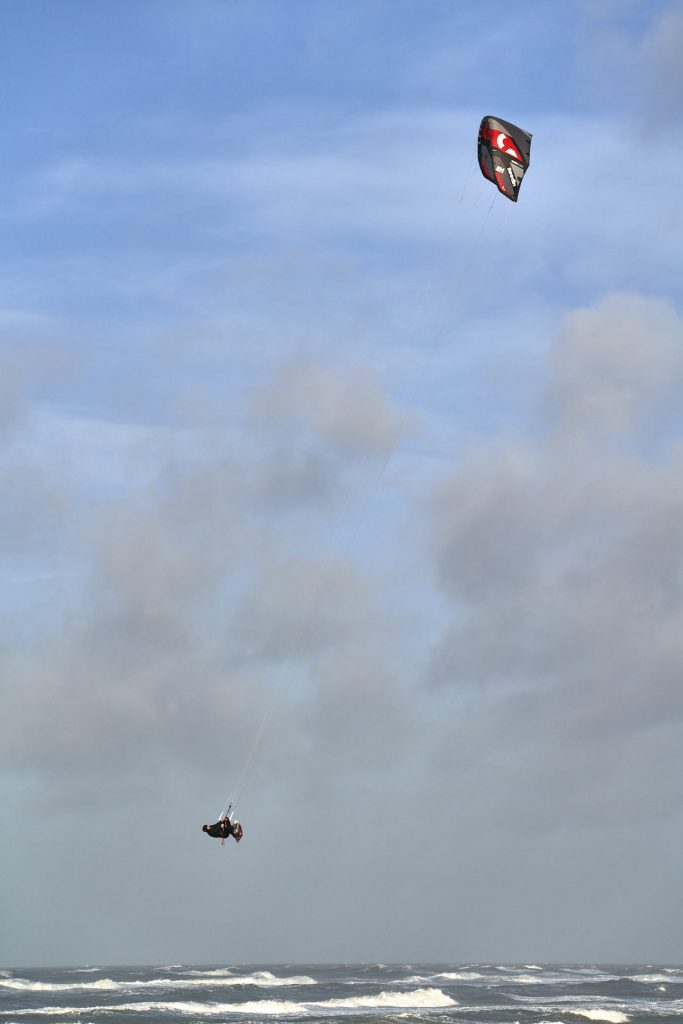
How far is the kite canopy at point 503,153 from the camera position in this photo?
2886cm

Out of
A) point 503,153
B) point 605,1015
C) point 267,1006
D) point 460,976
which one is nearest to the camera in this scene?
point 503,153

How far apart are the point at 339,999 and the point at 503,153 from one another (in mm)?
56806

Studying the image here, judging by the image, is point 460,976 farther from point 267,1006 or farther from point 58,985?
point 267,1006

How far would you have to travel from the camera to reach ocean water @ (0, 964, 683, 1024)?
5572 centimetres

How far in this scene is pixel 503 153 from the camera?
95.7ft

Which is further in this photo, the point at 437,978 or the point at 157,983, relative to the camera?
the point at 437,978

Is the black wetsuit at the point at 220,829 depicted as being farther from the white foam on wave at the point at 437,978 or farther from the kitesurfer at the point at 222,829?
the white foam on wave at the point at 437,978

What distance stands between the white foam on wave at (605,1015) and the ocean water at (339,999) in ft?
0.21

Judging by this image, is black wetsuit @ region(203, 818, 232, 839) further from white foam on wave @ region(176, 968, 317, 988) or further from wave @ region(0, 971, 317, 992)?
white foam on wave @ region(176, 968, 317, 988)

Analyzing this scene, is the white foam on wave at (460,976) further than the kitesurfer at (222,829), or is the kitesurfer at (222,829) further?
the white foam on wave at (460,976)

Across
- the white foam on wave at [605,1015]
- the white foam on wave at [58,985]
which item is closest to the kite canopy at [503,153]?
the white foam on wave at [605,1015]

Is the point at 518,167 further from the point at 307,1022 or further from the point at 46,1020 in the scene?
the point at 46,1020

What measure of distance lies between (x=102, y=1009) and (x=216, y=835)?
36.4 meters

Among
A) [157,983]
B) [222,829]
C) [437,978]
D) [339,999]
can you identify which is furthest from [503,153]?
[437,978]
